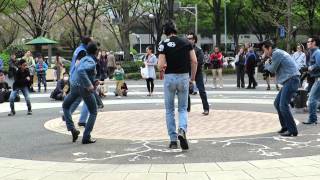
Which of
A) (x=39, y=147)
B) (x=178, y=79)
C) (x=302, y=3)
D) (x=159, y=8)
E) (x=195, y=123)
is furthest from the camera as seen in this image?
(x=159, y=8)

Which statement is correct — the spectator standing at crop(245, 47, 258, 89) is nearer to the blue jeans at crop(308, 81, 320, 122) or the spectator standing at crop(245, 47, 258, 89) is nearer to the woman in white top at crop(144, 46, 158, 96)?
the woman in white top at crop(144, 46, 158, 96)

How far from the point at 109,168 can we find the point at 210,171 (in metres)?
1.32

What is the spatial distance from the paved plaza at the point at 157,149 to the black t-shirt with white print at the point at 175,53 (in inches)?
48.0

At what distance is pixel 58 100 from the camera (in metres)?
18.5

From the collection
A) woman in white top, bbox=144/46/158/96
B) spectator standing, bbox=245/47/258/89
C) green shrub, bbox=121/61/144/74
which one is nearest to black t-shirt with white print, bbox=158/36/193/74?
woman in white top, bbox=144/46/158/96

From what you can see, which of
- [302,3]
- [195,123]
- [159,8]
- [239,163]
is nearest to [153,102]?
[195,123]

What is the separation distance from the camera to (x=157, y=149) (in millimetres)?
8594

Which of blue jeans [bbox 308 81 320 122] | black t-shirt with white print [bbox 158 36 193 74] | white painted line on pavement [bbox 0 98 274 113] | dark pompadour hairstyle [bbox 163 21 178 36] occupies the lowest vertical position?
white painted line on pavement [bbox 0 98 274 113]

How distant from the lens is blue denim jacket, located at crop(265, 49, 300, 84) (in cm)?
960

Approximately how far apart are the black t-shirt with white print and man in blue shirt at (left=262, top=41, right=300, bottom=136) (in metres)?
1.98

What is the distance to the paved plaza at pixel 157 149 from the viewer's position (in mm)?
7008

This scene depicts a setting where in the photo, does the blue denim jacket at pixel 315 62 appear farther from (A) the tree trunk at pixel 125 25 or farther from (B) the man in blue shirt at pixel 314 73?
(A) the tree trunk at pixel 125 25

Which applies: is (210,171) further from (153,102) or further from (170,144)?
(153,102)

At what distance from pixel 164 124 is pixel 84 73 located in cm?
285
